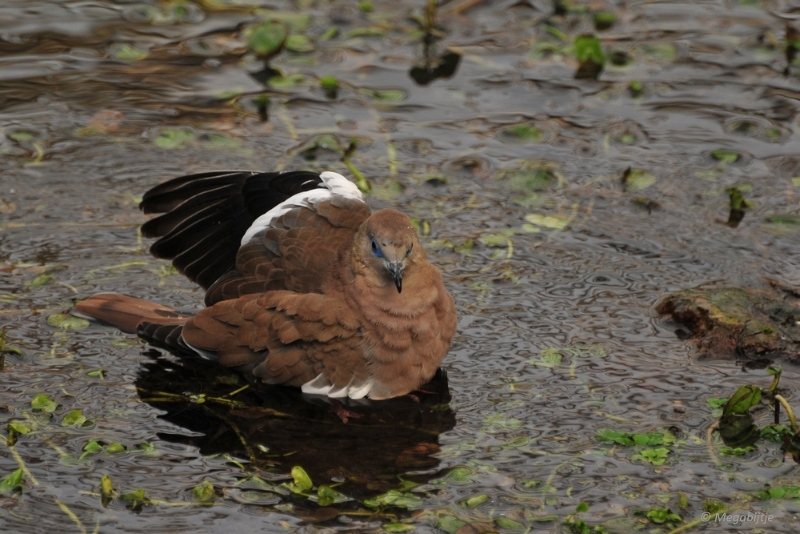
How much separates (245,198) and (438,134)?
1911mm

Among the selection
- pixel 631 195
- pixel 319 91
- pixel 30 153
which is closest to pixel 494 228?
pixel 631 195

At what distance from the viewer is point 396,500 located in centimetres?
448

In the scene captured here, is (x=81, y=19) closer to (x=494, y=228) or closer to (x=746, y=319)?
(x=494, y=228)

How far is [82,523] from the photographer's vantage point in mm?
4359

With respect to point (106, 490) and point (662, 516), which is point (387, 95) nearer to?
point (106, 490)

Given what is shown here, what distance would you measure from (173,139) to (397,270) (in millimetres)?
2636

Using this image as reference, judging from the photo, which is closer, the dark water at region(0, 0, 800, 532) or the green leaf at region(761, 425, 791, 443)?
the dark water at region(0, 0, 800, 532)

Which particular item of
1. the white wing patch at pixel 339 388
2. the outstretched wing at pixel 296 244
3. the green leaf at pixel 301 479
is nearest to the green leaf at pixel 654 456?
the white wing patch at pixel 339 388

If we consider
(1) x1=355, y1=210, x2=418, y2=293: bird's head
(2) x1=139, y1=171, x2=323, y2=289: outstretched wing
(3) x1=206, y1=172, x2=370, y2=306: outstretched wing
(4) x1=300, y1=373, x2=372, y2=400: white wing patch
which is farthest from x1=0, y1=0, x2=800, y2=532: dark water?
(1) x1=355, y1=210, x2=418, y2=293: bird's head

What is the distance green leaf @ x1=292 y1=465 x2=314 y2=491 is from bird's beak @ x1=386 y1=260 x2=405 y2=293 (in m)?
0.93

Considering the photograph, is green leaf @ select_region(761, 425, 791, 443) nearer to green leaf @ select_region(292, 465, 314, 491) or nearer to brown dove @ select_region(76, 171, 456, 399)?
brown dove @ select_region(76, 171, 456, 399)

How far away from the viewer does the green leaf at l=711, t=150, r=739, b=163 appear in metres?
6.80

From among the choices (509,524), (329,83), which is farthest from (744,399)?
(329,83)

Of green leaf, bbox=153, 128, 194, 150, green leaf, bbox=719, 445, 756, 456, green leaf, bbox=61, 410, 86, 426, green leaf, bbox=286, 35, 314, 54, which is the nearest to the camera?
green leaf, bbox=719, 445, 756, 456
